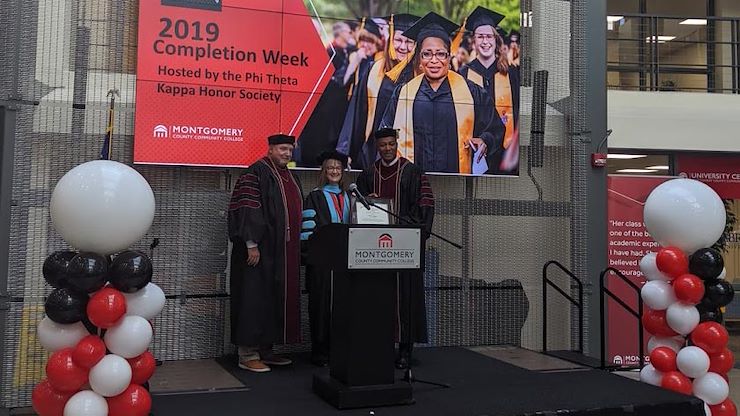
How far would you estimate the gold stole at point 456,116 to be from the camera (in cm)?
598

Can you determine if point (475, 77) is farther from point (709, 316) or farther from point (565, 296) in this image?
point (709, 316)

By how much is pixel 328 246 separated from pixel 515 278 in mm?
2850

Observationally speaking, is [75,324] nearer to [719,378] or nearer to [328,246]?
[328,246]

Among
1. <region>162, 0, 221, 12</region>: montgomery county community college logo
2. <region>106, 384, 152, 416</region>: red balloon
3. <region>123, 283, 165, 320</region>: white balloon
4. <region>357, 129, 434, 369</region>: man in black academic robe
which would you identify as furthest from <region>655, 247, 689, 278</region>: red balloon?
<region>162, 0, 221, 12</region>: montgomery county community college logo

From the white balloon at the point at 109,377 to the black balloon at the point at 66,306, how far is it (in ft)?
0.89

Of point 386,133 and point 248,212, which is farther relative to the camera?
point 386,133

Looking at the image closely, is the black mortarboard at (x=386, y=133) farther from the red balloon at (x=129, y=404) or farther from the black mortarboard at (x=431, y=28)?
the red balloon at (x=129, y=404)

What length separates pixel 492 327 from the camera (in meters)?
6.29

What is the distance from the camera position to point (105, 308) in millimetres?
3402

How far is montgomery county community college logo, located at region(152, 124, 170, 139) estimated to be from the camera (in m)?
5.33

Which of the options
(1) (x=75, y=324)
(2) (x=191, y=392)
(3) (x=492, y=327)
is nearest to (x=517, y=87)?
(3) (x=492, y=327)

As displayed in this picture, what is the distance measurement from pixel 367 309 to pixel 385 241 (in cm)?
41

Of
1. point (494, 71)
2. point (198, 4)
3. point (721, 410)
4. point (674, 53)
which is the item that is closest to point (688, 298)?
point (721, 410)

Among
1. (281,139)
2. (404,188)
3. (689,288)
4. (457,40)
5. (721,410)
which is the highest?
(457,40)
